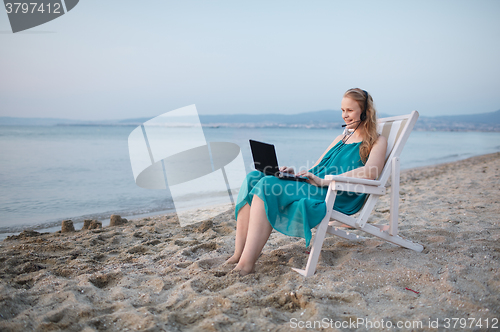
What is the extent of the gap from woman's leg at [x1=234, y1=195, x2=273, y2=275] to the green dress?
0.05 m

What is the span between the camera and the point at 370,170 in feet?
7.64

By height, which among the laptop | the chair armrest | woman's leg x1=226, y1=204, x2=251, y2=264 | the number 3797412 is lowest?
woman's leg x1=226, y1=204, x2=251, y2=264

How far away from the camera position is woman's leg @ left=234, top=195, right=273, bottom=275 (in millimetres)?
2066

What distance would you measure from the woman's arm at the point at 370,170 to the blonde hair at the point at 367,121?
71 mm

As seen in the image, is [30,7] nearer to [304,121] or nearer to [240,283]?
[240,283]

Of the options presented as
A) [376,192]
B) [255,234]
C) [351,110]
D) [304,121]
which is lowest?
[255,234]

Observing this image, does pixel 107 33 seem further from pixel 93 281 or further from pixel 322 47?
pixel 93 281

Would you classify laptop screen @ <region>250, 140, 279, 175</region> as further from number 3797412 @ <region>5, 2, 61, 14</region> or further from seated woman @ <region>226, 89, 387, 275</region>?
number 3797412 @ <region>5, 2, 61, 14</region>

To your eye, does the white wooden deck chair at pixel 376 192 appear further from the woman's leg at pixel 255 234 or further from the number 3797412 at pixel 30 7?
the number 3797412 at pixel 30 7

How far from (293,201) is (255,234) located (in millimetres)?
366

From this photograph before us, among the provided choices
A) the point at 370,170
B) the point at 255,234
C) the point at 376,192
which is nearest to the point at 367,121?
the point at 370,170

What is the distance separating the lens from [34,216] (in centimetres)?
463

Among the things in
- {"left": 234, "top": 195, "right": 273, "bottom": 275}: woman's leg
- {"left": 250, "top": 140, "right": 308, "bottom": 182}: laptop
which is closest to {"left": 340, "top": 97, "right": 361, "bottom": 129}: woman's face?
{"left": 250, "top": 140, "right": 308, "bottom": 182}: laptop

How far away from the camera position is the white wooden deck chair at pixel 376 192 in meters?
2.07
